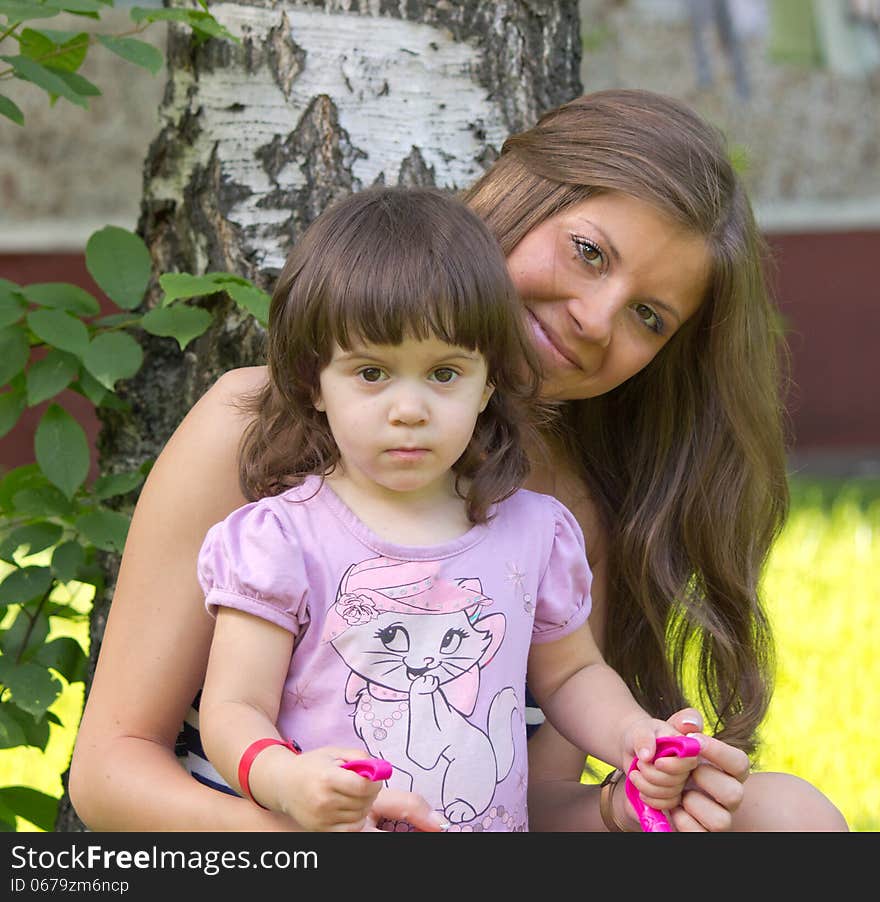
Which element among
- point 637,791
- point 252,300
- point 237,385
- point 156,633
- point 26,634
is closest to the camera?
point 637,791

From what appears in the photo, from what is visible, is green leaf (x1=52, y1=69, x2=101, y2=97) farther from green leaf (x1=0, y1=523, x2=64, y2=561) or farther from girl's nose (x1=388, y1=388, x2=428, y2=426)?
girl's nose (x1=388, y1=388, x2=428, y2=426)

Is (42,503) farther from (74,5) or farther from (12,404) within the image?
(74,5)

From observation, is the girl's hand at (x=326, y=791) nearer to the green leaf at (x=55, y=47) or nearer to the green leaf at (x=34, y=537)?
the green leaf at (x=34, y=537)

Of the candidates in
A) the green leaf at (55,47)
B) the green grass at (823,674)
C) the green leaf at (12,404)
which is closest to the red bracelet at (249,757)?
the green leaf at (12,404)

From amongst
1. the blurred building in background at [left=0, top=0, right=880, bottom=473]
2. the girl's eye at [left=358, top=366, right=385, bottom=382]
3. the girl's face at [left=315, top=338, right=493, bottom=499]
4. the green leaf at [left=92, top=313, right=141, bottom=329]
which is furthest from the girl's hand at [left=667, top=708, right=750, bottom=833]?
the blurred building in background at [left=0, top=0, right=880, bottom=473]

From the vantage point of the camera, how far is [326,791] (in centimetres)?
143

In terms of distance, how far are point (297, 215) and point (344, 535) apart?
0.81m

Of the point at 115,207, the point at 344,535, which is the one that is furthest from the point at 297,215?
the point at 115,207

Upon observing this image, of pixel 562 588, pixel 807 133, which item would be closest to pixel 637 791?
pixel 562 588

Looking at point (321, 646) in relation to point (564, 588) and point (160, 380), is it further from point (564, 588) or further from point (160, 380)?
point (160, 380)

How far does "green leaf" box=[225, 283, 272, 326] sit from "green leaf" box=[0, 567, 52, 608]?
0.56 m

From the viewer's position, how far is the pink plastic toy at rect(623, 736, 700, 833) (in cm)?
164

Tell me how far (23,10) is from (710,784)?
137cm

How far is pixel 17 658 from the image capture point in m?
2.26
